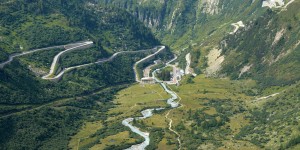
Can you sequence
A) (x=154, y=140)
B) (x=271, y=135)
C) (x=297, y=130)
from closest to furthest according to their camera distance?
(x=297, y=130)
(x=271, y=135)
(x=154, y=140)

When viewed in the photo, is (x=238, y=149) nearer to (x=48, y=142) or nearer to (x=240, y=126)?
(x=240, y=126)

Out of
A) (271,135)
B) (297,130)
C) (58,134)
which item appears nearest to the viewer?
(297,130)

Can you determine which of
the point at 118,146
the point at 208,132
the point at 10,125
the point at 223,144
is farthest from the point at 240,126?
the point at 10,125

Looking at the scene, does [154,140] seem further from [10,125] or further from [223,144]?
[10,125]

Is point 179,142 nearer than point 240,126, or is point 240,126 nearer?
point 179,142

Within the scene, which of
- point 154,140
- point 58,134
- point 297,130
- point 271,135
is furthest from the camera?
point 58,134

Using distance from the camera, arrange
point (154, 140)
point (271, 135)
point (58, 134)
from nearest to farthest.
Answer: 1. point (271, 135)
2. point (154, 140)
3. point (58, 134)

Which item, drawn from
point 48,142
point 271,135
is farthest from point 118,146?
point 271,135

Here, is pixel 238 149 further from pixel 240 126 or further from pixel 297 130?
pixel 240 126

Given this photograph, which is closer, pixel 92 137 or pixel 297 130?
pixel 297 130
